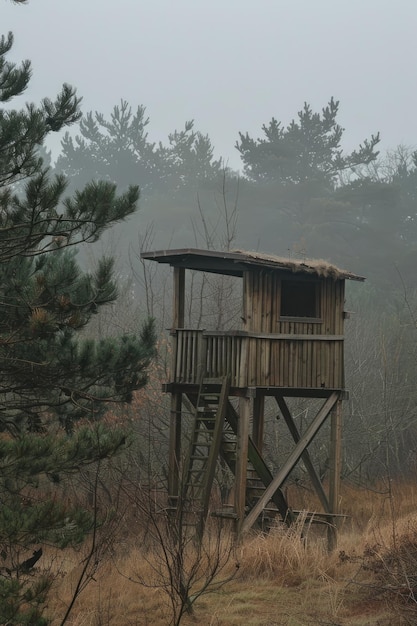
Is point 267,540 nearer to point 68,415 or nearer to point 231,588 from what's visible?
point 231,588

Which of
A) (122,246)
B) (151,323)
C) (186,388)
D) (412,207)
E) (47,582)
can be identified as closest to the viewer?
(47,582)

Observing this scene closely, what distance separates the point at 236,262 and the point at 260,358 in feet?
5.77

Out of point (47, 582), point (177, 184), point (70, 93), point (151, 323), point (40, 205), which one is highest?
point (177, 184)

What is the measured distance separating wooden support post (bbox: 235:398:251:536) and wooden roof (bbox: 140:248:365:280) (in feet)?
7.86

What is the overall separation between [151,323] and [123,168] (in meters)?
44.4

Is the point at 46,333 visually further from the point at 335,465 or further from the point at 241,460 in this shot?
the point at 335,465

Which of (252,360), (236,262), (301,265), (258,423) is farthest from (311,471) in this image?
(236,262)

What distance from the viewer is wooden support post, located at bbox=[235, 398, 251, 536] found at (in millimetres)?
17258

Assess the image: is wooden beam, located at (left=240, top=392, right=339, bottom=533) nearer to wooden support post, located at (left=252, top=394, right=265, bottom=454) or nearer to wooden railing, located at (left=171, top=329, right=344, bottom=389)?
wooden railing, located at (left=171, top=329, right=344, bottom=389)

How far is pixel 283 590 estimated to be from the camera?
13109 mm

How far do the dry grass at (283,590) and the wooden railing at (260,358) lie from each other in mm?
3185

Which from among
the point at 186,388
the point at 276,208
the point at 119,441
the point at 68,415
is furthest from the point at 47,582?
the point at 276,208

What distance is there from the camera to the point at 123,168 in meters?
57.6

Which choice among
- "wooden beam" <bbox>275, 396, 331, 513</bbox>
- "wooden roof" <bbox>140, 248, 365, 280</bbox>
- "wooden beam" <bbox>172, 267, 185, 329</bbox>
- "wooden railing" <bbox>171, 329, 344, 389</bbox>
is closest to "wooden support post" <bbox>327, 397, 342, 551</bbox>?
"wooden beam" <bbox>275, 396, 331, 513</bbox>
